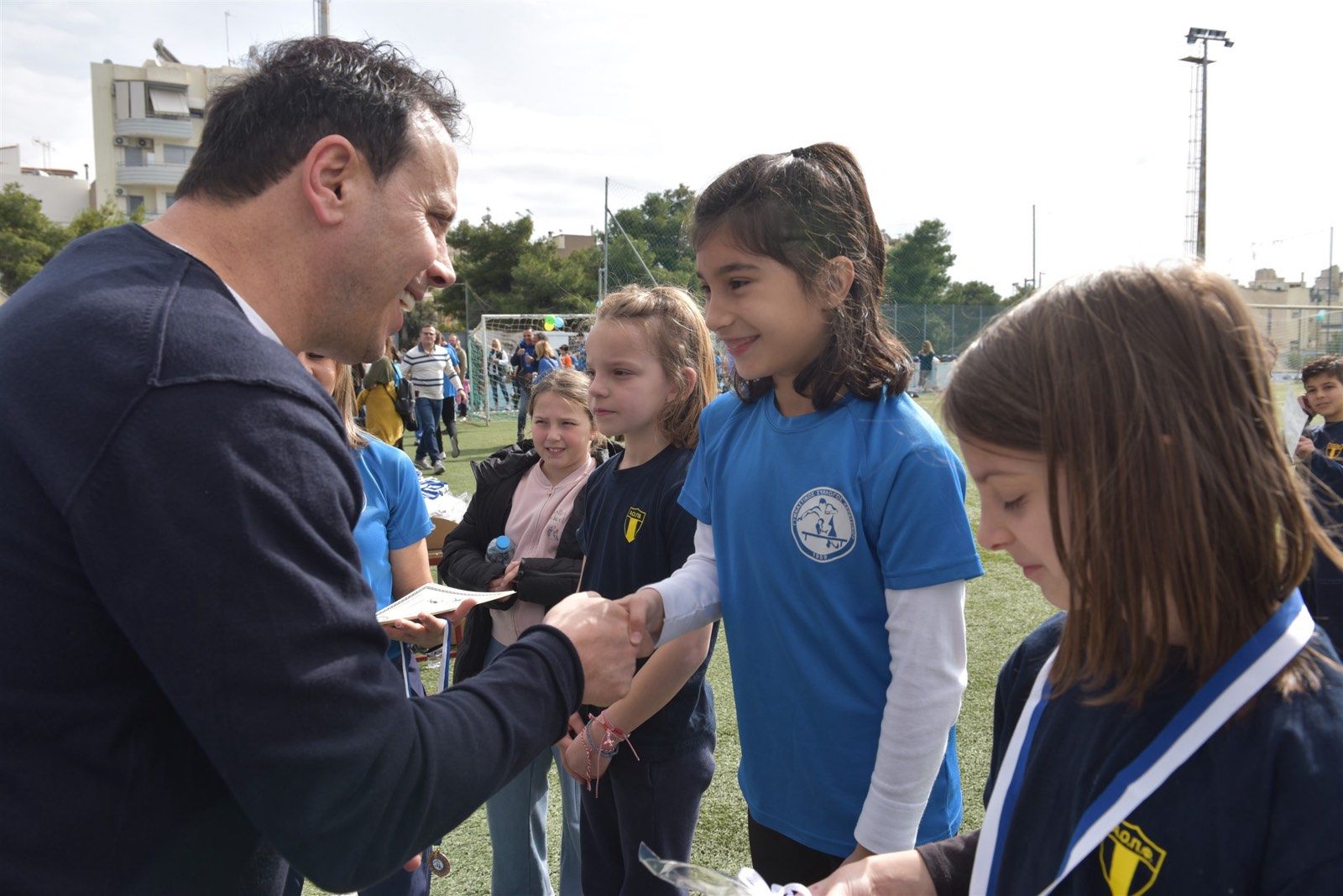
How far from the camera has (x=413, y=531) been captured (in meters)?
2.99

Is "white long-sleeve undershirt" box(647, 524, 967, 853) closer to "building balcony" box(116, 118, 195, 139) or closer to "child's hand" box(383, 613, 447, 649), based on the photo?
"child's hand" box(383, 613, 447, 649)

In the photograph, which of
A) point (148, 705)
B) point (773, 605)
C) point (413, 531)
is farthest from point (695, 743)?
point (148, 705)

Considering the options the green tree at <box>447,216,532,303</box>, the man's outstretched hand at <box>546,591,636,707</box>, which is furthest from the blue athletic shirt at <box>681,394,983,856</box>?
the green tree at <box>447,216,532,303</box>

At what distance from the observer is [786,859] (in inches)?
75.7

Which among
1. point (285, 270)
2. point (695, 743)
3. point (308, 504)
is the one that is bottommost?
point (695, 743)

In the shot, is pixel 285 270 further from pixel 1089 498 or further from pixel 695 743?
pixel 695 743

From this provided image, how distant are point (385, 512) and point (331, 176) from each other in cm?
161

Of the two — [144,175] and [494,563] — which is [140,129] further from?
[494,563]

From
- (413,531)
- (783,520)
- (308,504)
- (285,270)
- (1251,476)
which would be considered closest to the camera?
(1251,476)

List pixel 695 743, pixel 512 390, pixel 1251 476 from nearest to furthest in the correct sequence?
pixel 1251 476 → pixel 695 743 → pixel 512 390

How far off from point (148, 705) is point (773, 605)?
117 cm

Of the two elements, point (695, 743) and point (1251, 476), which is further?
point (695, 743)

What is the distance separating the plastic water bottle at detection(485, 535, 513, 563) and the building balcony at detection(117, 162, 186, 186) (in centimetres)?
7493

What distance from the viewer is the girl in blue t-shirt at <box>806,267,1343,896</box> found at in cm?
92
